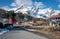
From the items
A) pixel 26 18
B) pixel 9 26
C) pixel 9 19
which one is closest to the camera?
pixel 9 26

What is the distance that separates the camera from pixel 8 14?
114438 mm

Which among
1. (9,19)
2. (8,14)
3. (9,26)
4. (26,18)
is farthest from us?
(26,18)

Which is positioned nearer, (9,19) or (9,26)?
(9,26)

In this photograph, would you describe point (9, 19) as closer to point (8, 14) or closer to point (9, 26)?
point (8, 14)

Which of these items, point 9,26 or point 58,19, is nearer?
point 9,26

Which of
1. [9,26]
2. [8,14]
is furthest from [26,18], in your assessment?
[9,26]

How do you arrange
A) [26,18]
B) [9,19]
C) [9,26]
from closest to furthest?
1. [9,26]
2. [9,19]
3. [26,18]

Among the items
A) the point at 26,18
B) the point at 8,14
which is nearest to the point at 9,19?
the point at 8,14

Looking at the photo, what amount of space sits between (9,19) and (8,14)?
1094 centimetres

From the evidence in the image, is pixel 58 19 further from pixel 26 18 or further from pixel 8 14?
pixel 26 18

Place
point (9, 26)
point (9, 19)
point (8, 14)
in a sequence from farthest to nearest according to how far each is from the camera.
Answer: point (8, 14) < point (9, 19) < point (9, 26)

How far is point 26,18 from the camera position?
5748 inches

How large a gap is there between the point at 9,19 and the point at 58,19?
25.8 meters

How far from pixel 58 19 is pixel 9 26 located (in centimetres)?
5435
